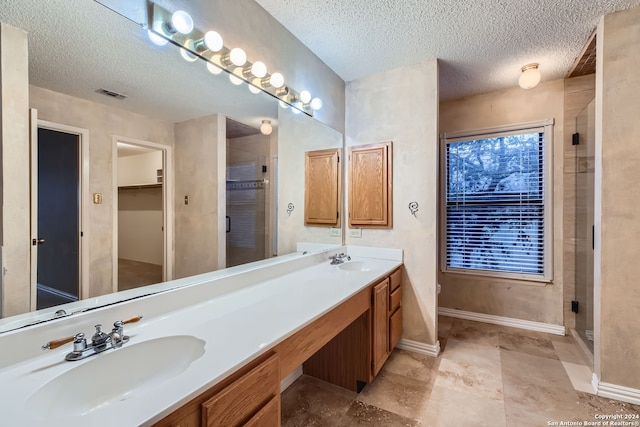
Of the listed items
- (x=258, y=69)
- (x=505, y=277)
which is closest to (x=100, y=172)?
(x=258, y=69)

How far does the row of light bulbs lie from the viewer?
1244 mm

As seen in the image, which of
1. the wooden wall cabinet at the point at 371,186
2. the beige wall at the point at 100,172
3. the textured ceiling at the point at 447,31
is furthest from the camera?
the wooden wall cabinet at the point at 371,186

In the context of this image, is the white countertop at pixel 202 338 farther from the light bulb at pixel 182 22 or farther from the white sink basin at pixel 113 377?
the light bulb at pixel 182 22

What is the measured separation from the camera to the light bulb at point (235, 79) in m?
1.61

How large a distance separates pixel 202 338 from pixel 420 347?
201 centimetres

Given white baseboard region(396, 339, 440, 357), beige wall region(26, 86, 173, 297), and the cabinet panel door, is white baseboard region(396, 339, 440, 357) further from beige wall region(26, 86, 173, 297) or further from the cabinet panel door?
beige wall region(26, 86, 173, 297)

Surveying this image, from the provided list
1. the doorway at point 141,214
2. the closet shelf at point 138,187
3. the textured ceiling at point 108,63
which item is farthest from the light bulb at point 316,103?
the closet shelf at point 138,187

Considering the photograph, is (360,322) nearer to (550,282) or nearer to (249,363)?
(249,363)

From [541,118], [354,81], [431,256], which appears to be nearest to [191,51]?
[354,81]

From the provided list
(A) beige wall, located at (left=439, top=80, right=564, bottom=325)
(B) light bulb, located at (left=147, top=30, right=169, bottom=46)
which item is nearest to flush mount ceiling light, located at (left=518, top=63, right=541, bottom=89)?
(A) beige wall, located at (left=439, top=80, right=564, bottom=325)

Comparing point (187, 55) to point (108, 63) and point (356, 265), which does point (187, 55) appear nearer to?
point (108, 63)

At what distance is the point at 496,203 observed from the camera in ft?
10.1

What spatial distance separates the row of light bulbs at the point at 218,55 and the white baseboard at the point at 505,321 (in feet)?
8.95

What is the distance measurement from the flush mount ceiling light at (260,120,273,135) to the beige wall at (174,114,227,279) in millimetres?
314
